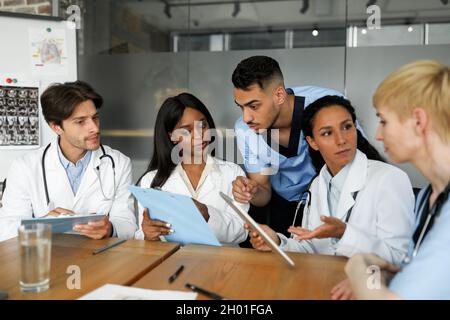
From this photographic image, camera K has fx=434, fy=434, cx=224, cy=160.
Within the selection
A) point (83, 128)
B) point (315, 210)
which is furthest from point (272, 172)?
point (83, 128)

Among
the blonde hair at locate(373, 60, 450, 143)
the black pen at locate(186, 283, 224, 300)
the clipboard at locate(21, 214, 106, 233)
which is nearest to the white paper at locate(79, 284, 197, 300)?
the black pen at locate(186, 283, 224, 300)

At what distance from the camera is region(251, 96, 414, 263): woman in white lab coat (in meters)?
1.21

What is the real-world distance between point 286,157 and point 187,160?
0.50m

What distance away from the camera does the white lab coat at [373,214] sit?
47.8 inches

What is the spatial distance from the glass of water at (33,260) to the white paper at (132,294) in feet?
0.42

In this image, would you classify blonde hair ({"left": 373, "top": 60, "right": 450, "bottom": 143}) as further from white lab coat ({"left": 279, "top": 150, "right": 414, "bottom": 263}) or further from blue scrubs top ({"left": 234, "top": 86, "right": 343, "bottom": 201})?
blue scrubs top ({"left": 234, "top": 86, "right": 343, "bottom": 201})

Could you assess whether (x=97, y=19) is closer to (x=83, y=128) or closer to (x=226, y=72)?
(x=226, y=72)

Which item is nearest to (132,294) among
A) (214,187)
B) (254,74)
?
(214,187)

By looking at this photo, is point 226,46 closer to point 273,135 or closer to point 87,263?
point 273,135

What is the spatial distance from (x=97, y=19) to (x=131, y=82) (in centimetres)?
56

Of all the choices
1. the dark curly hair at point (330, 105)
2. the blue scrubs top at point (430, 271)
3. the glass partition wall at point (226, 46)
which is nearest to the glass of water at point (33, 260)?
the blue scrubs top at point (430, 271)

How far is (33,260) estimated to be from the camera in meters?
0.99

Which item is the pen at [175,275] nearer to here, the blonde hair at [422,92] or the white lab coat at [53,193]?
the blonde hair at [422,92]

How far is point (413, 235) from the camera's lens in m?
1.02
